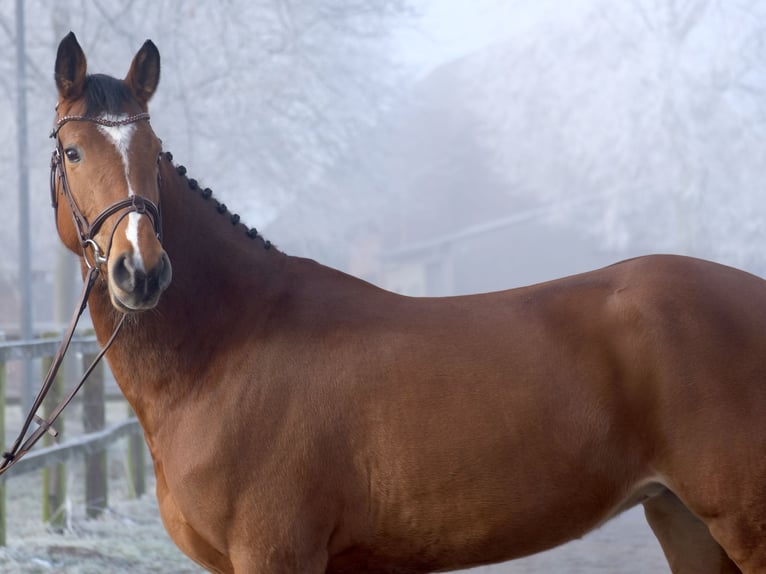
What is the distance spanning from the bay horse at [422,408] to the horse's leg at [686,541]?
0.15m


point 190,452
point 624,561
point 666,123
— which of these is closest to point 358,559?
point 190,452

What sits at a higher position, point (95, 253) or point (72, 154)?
point (72, 154)

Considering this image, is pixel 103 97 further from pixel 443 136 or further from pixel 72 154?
pixel 443 136

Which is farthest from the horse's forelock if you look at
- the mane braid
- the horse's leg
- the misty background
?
the misty background

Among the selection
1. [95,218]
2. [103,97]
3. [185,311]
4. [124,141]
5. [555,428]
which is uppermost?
[103,97]

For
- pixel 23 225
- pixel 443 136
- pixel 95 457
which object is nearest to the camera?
pixel 95 457

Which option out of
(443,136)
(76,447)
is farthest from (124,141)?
(443,136)

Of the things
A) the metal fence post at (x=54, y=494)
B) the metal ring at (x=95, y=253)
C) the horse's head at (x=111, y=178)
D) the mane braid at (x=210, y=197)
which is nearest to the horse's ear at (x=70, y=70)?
the horse's head at (x=111, y=178)

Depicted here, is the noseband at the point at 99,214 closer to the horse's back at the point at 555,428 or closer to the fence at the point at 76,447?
the horse's back at the point at 555,428

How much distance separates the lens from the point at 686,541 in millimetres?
3297

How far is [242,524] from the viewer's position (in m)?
2.91

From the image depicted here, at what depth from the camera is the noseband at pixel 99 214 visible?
289 cm

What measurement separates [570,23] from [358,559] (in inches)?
1310

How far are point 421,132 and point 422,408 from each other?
54175 millimetres
